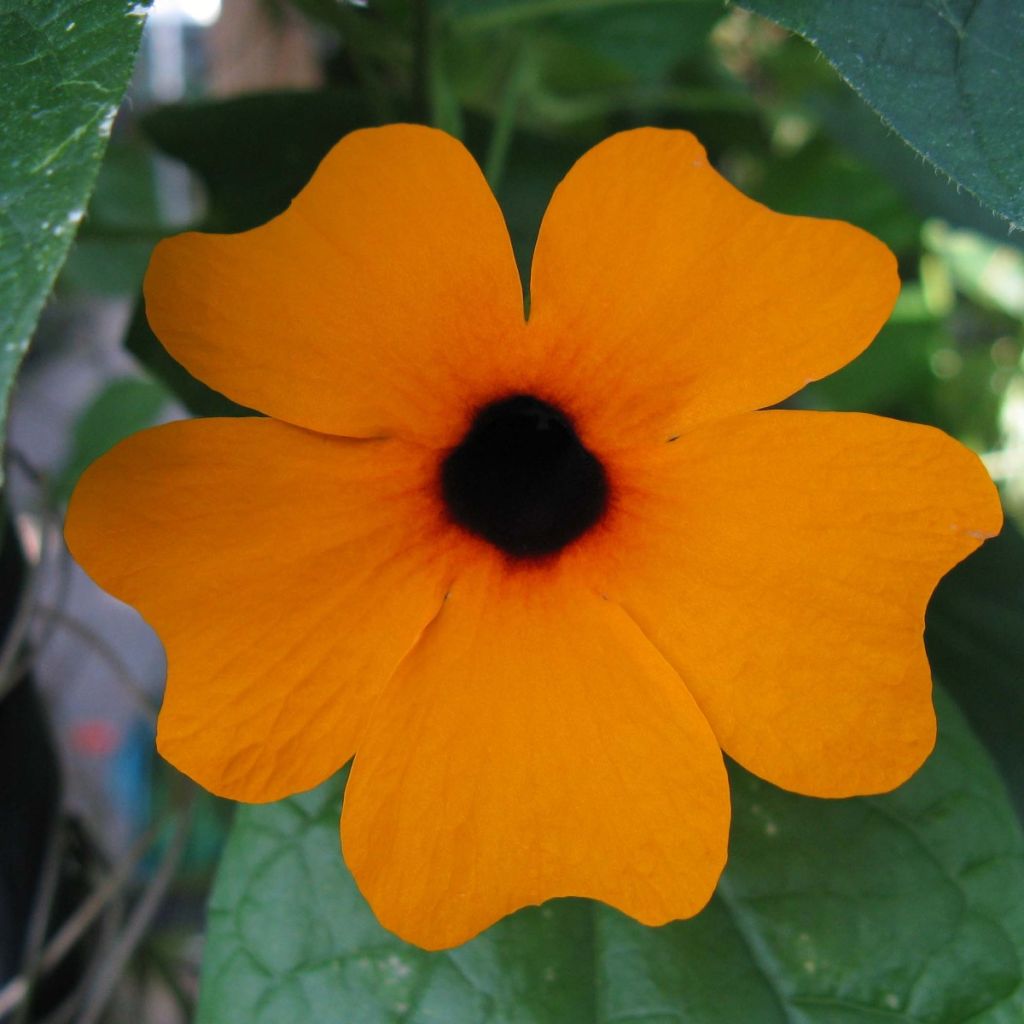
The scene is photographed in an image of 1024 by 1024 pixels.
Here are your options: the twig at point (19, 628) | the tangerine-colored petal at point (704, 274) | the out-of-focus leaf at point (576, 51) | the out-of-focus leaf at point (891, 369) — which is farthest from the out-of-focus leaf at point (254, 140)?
the out-of-focus leaf at point (891, 369)

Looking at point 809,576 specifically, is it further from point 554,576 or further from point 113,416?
point 113,416

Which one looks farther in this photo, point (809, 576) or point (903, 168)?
point (903, 168)

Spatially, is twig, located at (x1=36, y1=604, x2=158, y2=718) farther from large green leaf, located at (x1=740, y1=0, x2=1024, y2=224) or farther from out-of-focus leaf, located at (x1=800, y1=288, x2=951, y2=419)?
out-of-focus leaf, located at (x1=800, y1=288, x2=951, y2=419)

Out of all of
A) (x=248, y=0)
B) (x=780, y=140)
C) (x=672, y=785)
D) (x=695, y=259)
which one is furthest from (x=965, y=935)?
(x=248, y=0)

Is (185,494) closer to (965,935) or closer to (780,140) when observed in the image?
(965,935)

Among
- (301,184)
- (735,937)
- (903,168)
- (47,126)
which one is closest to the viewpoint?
(47,126)

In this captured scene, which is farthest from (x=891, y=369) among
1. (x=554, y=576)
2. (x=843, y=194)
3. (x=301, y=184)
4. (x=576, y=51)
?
(x=554, y=576)
